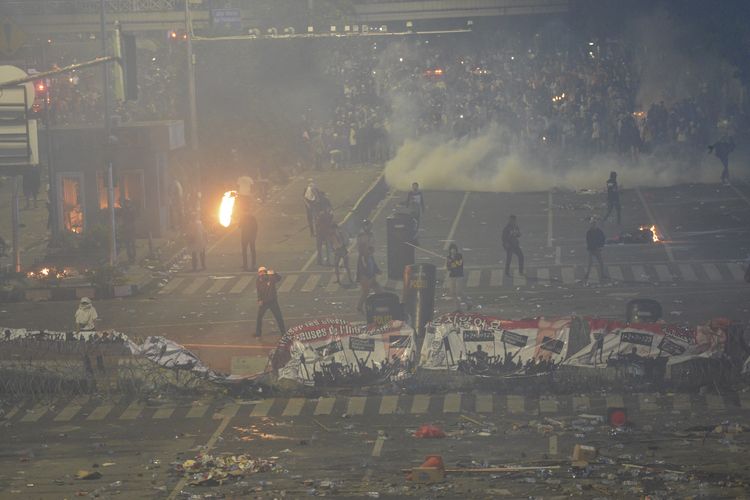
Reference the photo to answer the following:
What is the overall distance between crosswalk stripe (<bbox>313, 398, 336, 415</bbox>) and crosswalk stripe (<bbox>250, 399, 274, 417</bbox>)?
780 mm

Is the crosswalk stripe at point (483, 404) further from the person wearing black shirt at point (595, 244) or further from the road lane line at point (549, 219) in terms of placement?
the road lane line at point (549, 219)

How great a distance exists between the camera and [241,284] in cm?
3559

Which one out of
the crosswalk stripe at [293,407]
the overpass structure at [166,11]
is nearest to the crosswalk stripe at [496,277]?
the crosswalk stripe at [293,407]

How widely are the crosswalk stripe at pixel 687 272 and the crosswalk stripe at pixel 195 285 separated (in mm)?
11646

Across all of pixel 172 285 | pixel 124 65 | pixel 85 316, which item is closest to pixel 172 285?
pixel 172 285

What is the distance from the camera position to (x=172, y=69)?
65188 mm

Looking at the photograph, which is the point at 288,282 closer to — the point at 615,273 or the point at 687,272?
the point at 615,273

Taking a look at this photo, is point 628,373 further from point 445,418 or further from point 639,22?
point 639,22

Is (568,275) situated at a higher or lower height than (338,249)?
lower

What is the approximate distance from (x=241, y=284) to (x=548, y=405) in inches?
578

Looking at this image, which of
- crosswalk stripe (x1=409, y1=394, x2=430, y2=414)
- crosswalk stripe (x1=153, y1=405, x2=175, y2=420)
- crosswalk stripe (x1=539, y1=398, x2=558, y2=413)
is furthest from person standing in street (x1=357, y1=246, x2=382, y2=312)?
crosswalk stripe (x1=539, y1=398, x2=558, y2=413)

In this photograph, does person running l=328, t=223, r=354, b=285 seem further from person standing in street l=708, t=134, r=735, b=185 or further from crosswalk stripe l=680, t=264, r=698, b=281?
person standing in street l=708, t=134, r=735, b=185

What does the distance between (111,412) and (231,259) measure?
16558mm

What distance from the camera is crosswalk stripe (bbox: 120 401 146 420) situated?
2266 centimetres
